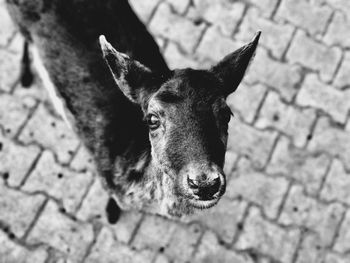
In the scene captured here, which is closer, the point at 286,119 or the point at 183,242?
the point at 183,242

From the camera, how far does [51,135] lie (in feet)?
15.3

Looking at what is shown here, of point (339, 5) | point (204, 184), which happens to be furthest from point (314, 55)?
point (204, 184)

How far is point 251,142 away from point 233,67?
1.81 meters

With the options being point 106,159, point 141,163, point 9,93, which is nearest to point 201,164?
point 141,163

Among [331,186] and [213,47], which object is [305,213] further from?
[213,47]

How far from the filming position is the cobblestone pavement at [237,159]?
4363 mm

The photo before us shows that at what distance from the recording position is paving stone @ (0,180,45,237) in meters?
4.33

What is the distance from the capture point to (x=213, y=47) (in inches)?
201

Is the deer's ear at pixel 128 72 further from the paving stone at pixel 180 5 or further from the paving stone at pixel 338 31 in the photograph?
the paving stone at pixel 338 31

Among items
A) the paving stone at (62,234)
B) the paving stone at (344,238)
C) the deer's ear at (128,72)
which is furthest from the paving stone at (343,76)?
the paving stone at (62,234)

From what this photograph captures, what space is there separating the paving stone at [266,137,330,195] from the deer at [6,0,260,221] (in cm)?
163

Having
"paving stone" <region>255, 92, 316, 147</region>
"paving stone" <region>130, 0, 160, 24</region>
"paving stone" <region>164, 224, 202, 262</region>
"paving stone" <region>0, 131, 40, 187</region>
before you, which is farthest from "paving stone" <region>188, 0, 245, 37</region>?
"paving stone" <region>0, 131, 40, 187</region>

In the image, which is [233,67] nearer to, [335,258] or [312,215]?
[312,215]

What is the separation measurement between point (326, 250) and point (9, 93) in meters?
3.83
